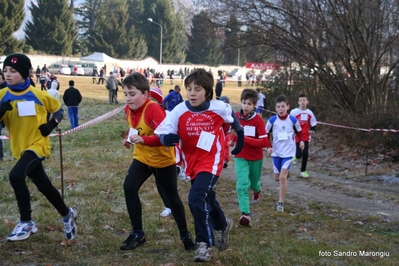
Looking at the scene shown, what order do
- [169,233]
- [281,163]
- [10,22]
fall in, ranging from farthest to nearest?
1. [10,22]
2. [281,163]
3. [169,233]

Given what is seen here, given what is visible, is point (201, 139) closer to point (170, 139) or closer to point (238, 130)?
point (170, 139)

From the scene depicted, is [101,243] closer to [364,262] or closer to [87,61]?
[364,262]

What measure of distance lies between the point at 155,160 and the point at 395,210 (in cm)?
486

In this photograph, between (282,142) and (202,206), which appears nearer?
(202,206)

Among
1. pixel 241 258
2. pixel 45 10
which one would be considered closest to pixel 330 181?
pixel 241 258

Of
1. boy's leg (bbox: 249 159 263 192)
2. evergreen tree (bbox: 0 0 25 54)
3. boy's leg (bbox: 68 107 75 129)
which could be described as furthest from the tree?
evergreen tree (bbox: 0 0 25 54)

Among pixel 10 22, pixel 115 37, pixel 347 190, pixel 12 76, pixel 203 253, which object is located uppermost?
pixel 10 22

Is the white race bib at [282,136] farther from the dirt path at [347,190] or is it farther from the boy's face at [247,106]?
Answer: the dirt path at [347,190]

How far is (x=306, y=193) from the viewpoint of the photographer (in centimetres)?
965

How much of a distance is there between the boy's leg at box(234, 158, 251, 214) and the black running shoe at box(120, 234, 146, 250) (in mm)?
1715

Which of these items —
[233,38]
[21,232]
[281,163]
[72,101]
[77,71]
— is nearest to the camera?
[21,232]

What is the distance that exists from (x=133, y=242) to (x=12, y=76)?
84.4 inches

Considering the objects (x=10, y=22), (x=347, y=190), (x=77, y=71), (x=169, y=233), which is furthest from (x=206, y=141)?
(x=10, y=22)

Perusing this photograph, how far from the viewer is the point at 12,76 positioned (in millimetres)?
5242
